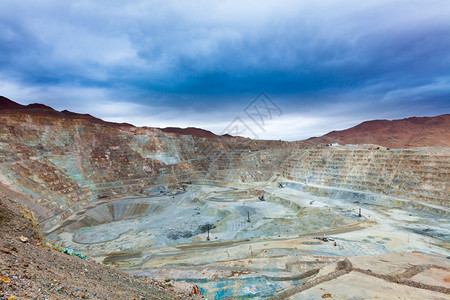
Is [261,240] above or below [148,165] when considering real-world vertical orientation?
below

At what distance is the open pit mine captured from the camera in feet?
43.6

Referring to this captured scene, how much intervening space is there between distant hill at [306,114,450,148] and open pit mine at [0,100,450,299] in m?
51.3

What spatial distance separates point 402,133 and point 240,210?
95.9 meters

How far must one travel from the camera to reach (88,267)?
8.38m

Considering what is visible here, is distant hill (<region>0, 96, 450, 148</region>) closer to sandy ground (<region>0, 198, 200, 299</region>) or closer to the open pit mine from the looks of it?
the open pit mine

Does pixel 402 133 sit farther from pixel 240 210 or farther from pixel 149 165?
pixel 149 165

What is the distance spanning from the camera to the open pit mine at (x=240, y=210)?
1329 cm

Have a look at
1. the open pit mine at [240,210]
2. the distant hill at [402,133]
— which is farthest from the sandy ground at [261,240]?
the distant hill at [402,133]

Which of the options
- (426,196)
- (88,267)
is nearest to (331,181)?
(426,196)

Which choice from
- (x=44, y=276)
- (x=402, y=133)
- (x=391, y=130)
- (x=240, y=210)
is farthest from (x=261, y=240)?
(x=391, y=130)

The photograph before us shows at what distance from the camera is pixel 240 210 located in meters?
37.7

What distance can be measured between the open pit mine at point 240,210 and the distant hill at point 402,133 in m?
51.3

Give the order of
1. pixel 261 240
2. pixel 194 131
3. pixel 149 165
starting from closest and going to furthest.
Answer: pixel 261 240 → pixel 149 165 → pixel 194 131

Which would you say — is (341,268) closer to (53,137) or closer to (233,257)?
(233,257)
